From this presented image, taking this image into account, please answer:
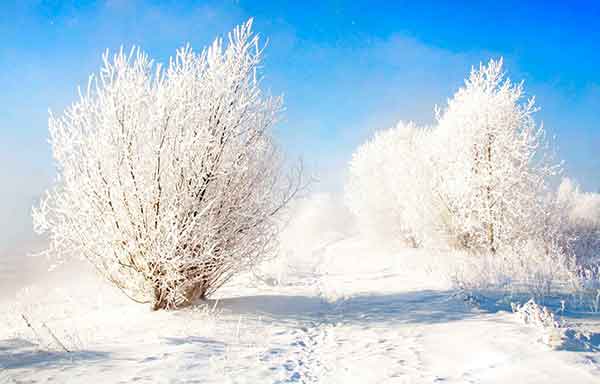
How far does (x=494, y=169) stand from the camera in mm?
15172

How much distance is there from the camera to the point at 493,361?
190 inches

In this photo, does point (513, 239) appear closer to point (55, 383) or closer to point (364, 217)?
point (364, 217)

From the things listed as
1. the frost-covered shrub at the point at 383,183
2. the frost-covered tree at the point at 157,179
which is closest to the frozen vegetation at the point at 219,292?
the frost-covered tree at the point at 157,179

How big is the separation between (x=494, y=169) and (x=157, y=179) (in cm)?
1235

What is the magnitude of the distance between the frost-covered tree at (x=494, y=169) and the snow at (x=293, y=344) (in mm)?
6889

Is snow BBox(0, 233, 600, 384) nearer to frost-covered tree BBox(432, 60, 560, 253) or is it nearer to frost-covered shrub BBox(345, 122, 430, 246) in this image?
frost-covered tree BBox(432, 60, 560, 253)

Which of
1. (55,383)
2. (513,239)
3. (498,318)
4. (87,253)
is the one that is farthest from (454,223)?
(55,383)

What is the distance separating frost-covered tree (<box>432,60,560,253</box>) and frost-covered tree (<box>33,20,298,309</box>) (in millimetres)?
10320

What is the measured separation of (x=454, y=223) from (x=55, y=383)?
15332 mm

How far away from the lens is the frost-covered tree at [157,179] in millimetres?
7539

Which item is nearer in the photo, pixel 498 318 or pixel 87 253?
pixel 498 318

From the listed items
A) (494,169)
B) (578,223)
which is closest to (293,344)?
(494,169)

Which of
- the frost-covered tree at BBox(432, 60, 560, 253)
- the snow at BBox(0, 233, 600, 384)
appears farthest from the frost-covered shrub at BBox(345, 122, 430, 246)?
the snow at BBox(0, 233, 600, 384)

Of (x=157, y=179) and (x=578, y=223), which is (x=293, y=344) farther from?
(x=578, y=223)
